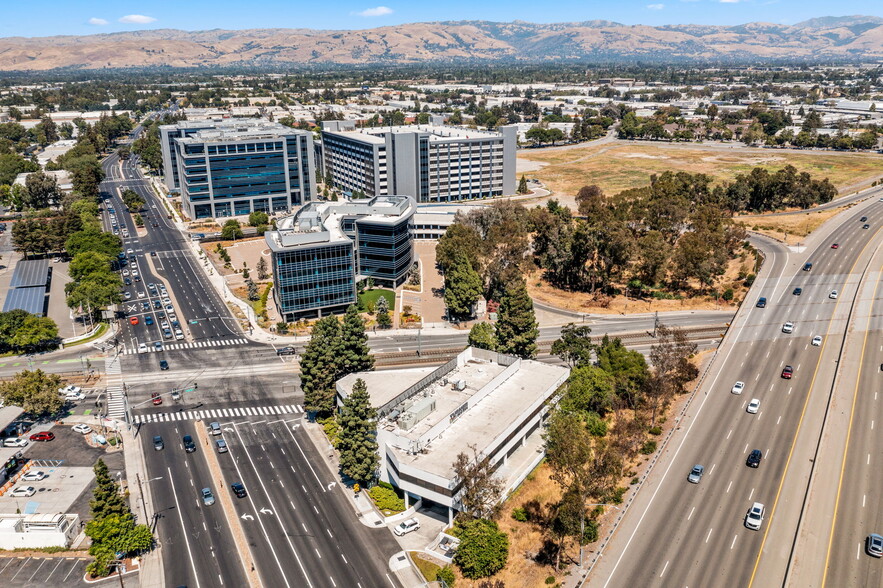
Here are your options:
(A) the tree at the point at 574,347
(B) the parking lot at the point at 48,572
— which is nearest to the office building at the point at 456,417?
(A) the tree at the point at 574,347

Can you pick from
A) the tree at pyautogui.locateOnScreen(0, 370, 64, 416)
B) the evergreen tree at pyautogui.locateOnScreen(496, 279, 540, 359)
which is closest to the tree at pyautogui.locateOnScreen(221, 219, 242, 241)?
the tree at pyautogui.locateOnScreen(0, 370, 64, 416)

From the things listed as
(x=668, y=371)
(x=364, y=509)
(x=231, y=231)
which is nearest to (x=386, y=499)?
(x=364, y=509)

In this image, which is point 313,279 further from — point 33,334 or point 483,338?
point 33,334

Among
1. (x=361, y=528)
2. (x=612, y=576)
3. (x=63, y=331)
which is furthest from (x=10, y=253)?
(x=612, y=576)

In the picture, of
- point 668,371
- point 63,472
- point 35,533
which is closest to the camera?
point 35,533

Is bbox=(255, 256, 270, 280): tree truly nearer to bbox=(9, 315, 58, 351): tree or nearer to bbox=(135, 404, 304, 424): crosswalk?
bbox=(9, 315, 58, 351): tree

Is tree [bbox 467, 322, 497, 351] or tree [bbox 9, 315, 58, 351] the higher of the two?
tree [bbox 467, 322, 497, 351]

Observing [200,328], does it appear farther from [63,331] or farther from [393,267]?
[393,267]
